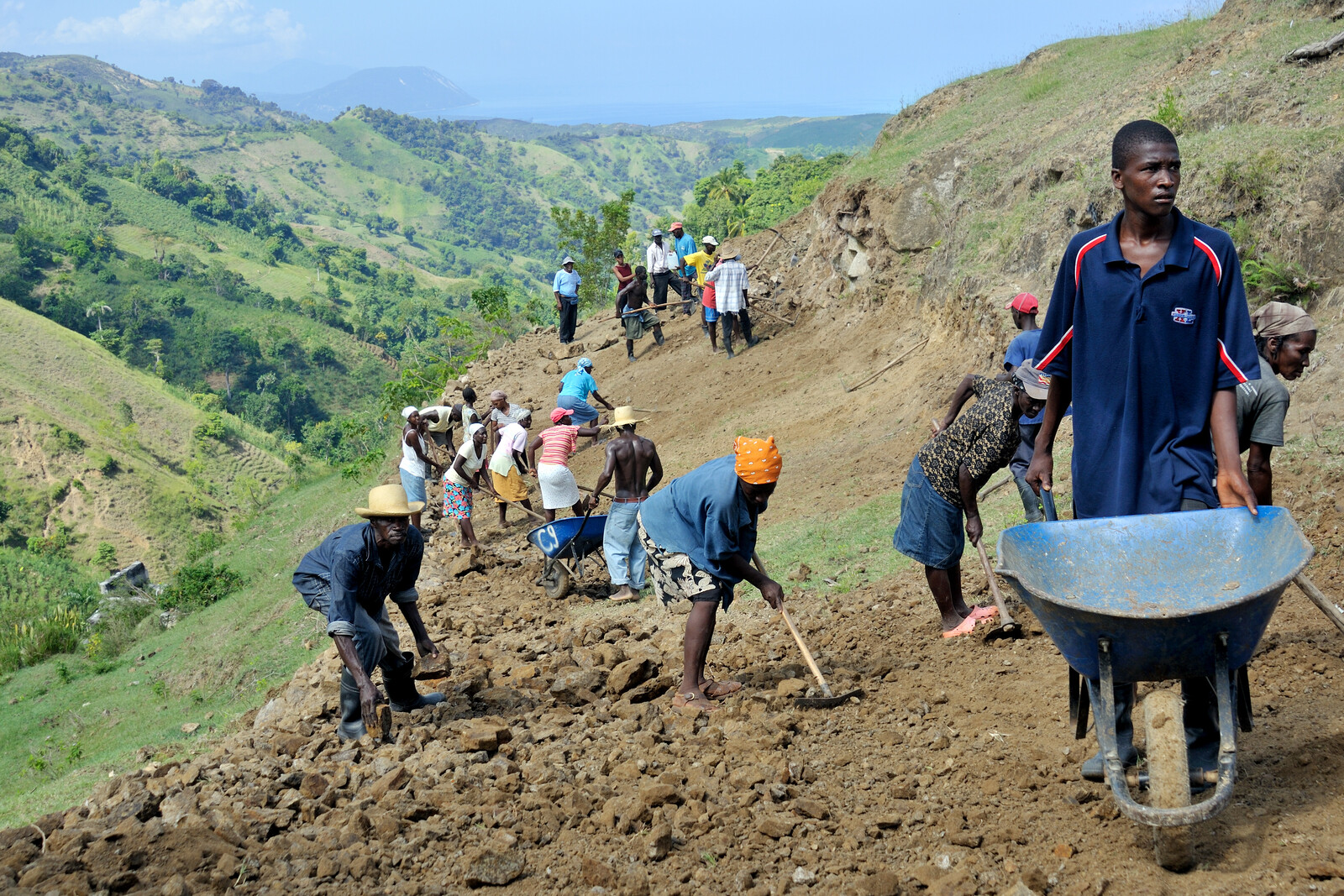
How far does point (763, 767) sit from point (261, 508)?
1091 inches

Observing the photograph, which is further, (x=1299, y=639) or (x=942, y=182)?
(x=942, y=182)

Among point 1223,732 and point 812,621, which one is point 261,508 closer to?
point 812,621

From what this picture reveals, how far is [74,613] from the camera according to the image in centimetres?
1994

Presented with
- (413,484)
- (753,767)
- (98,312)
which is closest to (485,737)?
(753,767)

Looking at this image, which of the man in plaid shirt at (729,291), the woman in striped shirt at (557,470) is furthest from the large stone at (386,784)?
the man in plaid shirt at (729,291)

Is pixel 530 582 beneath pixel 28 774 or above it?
above

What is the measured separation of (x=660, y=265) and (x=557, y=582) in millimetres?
11319

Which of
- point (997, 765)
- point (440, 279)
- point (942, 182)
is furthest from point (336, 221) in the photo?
point (997, 765)

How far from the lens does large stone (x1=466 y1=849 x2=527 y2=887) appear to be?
3443 mm

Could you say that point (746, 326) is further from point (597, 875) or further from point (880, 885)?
point (880, 885)

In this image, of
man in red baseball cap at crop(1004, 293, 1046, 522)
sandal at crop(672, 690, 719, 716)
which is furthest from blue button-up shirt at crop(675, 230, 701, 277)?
sandal at crop(672, 690, 719, 716)

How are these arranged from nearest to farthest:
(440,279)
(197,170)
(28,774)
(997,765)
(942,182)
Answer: (997,765) → (28,774) → (942,182) → (440,279) → (197,170)

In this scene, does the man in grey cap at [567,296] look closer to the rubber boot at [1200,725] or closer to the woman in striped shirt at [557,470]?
the woman in striped shirt at [557,470]

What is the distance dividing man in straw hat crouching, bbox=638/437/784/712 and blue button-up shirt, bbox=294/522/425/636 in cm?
126
